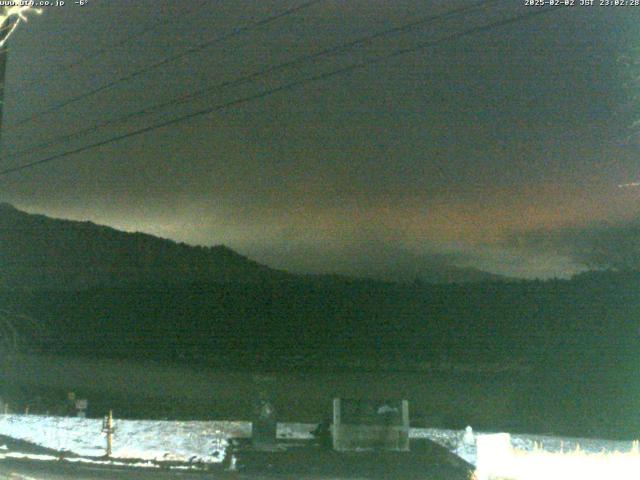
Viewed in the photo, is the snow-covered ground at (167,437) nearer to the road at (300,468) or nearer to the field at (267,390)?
the road at (300,468)

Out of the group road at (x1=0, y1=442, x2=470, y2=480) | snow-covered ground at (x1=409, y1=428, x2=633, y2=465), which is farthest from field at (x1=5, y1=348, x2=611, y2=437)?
road at (x1=0, y1=442, x2=470, y2=480)

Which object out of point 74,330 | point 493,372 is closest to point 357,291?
point 493,372

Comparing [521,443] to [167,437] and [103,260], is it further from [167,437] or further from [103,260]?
[103,260]

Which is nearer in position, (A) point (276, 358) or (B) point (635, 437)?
(B) point (635, 437)

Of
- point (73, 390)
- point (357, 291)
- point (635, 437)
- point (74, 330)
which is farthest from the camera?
point (357, 291)

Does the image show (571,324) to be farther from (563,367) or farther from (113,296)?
(113,296)

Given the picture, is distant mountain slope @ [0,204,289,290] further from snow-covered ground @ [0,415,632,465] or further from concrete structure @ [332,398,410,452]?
concrete structure @ [332,398,410,452]

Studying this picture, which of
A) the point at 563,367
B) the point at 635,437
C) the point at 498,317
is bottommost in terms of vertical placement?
the point at 635,437
